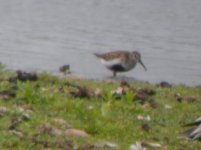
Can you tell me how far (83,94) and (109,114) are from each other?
947 millimetres

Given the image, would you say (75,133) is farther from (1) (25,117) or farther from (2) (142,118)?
(2) (142,118)

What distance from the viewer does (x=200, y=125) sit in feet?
24.6

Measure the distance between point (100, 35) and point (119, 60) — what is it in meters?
2.96

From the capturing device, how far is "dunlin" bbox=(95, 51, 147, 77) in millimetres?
14016

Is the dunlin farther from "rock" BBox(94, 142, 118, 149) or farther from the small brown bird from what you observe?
"rock" BBox(94, 142, 118, 149)

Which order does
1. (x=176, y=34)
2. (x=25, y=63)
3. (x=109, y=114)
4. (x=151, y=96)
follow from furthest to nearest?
(x=176, y=34) → (x=25, y=63) → (x=151, y=96) → (x=109, y=114)

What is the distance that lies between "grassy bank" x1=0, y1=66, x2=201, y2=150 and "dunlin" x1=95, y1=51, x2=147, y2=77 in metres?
3.69

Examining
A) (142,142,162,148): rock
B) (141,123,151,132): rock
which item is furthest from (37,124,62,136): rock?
(141,123,151,132): rock

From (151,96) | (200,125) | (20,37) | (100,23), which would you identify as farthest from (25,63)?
(200,125)

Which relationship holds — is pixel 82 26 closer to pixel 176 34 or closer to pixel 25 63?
pixel 176 34

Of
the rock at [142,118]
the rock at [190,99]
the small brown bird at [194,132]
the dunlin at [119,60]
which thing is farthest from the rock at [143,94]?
the dunlin at [119,60]

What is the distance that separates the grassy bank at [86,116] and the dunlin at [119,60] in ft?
12.1

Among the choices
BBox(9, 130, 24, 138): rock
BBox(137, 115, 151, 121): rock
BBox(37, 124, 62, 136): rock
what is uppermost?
BBox(9, 130, 24, 138): rock

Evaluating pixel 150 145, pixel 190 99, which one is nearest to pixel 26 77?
pixel 190 99
